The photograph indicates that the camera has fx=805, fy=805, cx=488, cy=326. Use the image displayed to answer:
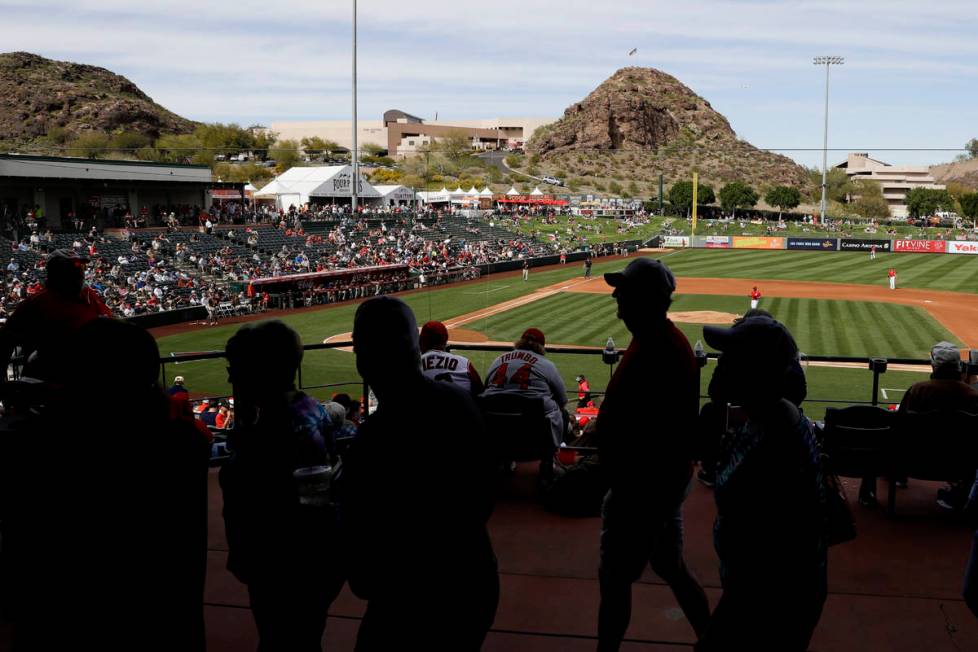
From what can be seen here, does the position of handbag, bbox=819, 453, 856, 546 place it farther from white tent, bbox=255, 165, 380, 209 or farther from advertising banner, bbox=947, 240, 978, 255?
advertising banner, bbox=947, 240, 978, 255

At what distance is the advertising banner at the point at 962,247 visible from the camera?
64812mm

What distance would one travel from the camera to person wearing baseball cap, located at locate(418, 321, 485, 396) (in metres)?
5.24

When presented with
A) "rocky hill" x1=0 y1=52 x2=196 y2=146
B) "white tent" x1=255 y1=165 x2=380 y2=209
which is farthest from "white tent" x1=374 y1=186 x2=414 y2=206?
"rocky hill" x1=0 y1=52 x2=196 y2=146

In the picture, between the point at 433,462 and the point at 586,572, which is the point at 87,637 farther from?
the point at 586,572

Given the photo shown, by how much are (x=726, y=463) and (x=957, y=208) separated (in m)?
125

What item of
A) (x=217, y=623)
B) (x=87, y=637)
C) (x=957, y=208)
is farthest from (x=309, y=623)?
(x=957, y=208)

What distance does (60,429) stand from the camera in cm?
228

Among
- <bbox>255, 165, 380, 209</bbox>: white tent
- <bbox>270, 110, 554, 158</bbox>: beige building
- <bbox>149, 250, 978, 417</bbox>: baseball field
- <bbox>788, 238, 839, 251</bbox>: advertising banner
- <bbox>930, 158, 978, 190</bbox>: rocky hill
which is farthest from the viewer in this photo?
<bbox>930, 158, 978, 190</bbox>: rocky hill

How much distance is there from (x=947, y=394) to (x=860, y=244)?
67294 millimetres

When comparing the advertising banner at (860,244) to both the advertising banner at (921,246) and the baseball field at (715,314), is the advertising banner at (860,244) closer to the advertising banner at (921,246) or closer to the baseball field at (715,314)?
the advertising banner at (921,246)

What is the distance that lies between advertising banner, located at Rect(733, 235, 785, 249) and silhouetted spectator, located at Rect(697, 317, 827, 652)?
220 ft

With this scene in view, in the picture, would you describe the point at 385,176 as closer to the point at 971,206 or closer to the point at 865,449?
the point at 971,206

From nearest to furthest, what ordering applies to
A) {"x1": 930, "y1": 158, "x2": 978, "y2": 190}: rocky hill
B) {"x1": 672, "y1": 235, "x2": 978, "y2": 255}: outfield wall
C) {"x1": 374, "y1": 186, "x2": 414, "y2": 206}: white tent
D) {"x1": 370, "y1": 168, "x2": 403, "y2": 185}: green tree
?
1. {"x1": 374, "y1": 186, "x2": 414, "y2": 206}: white tent
2. {"x1": 672, "y1": 235, "x2": 978, "y2": 255}: outfield wall
3. {"x1": 370, "y1": 168, "x2": 403, "y2": 185}: green tree
4. {"x1": 930, "y1": 158, "x2": 978, "y2": 190}: rocky hill

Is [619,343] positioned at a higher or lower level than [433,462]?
lower
